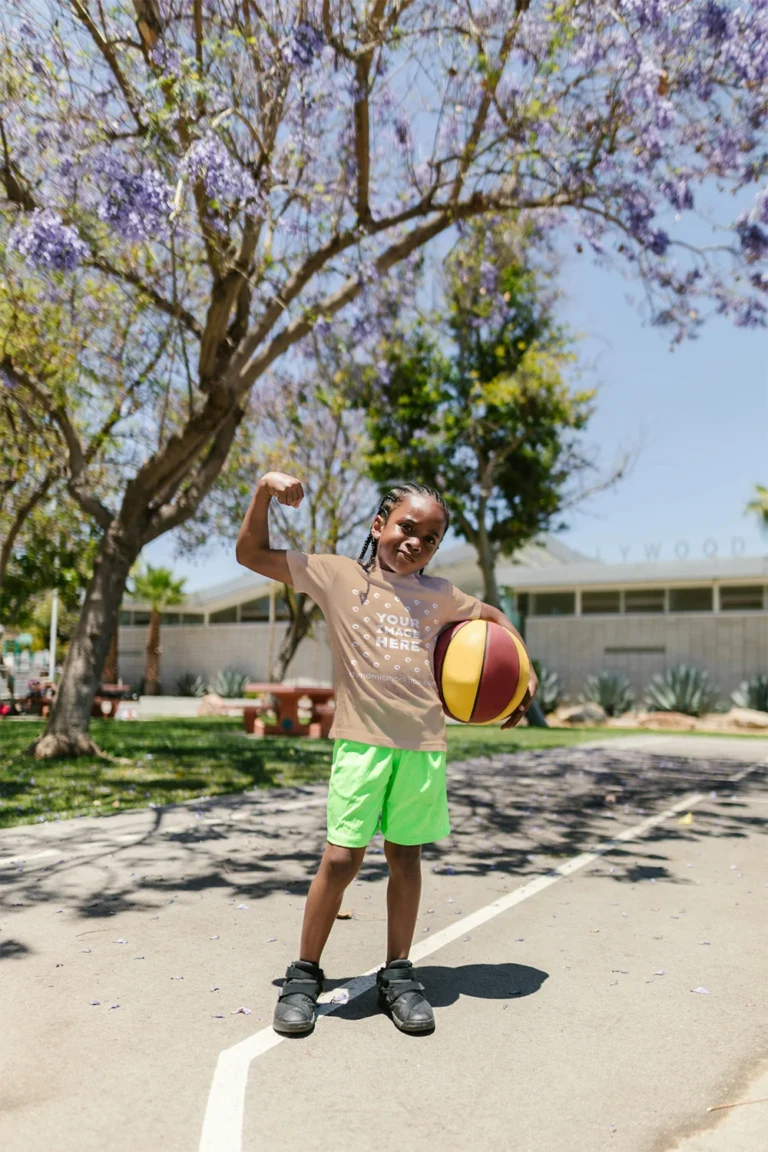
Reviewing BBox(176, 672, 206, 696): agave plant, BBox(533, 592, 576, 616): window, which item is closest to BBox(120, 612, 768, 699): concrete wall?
BBox(533, 592, 576, 616): window

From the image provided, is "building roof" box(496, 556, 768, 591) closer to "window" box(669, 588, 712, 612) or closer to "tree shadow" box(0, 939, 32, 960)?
"window" box(669, 588, 712, 612)

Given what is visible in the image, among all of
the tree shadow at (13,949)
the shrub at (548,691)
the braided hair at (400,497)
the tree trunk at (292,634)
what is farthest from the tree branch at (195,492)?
the shrub at (548,691)

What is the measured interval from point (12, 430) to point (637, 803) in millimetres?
11046

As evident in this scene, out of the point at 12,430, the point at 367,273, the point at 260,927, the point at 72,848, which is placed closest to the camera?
the point at 260,927

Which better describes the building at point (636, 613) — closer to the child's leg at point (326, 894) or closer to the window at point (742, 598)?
the window at point (742, 598)

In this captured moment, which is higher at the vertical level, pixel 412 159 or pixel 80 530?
pixel 412 159

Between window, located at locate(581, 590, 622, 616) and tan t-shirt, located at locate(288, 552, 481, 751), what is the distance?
27663 millimetres

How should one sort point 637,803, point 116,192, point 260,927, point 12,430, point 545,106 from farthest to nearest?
1. point 12,430
2. point 545,106
3. point 637,803
4. point 116,192
5. point 260,927

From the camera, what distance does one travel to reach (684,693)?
26391 mm

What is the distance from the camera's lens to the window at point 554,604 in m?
31.5

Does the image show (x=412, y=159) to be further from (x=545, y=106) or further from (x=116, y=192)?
(x=116, y=192)

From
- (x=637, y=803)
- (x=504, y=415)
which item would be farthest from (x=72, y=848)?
(x=504, y=415)

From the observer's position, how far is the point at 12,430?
15.2 metres

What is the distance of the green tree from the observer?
21.8 meters
